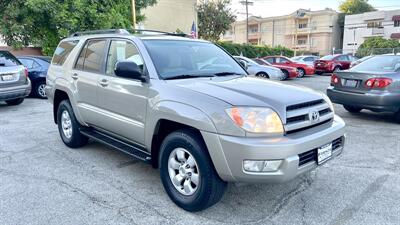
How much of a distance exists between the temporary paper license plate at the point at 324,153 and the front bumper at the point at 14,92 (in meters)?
8.12

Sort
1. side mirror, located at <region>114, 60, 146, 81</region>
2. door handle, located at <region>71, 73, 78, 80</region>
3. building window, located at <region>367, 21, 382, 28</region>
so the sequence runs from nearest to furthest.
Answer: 1. side mirror, located at <region>114, 60, 146, 81</region>
2. door handle, located at <region>71, 73, 78, 80</region>
3. building window, located at <region>367, 21, 382, 28</region>

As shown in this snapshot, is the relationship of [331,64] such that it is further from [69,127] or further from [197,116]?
[197,116]

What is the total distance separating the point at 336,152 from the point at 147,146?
2034mm

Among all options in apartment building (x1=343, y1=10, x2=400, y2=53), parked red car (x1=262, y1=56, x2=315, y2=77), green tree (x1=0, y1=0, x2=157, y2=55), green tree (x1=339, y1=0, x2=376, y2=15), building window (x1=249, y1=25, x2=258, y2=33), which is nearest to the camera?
green tree (x1=0, y1=0, x2=157, y2=55)

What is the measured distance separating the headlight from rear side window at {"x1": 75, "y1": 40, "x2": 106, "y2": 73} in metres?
2.39

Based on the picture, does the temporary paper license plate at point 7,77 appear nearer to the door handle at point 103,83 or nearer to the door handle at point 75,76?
the door handle at point 75,76

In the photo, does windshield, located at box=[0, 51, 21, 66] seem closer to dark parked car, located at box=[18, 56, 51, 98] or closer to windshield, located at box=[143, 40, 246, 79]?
dark parked car, located at box=[18, 56, 51, 98]

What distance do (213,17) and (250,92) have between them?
2909 cm

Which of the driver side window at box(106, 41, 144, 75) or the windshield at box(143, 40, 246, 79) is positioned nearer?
the windshield at box(143, 40, 246, 79)

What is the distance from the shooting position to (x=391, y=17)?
1877 inches

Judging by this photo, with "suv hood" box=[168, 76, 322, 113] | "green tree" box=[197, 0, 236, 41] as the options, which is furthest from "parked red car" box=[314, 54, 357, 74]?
"suv hood" box=[168, 76, 322, 113]

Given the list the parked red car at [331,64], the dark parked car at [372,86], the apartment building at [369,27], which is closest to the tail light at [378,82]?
the dark parked car at [372,86]

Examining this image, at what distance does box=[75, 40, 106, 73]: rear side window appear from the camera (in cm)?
455

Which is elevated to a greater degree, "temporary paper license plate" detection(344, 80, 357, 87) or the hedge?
the hedge
